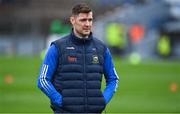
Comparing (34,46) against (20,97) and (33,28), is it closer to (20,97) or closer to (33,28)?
(33,28)

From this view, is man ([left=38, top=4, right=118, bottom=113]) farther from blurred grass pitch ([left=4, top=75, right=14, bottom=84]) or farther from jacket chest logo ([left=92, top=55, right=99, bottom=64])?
blurred grass pitch ([left=4, top=75, right=14, bottom=84])

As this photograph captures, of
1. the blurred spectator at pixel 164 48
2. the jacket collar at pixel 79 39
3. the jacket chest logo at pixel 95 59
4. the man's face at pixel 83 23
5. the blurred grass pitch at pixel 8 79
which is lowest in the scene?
the blurred spectator at pixel 164 48

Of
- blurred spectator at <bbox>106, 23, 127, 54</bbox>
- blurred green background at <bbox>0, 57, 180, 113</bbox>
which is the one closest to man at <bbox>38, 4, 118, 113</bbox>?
blurred green background at <bbox>0, 57, 180, 113</bbox>

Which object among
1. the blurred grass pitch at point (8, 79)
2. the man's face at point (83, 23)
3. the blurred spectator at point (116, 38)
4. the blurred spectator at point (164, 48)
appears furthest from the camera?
the blurred spectator at point (164, 48)

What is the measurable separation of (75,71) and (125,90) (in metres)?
13.6

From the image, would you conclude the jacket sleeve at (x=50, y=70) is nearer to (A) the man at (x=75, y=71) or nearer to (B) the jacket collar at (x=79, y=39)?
(A) the man at (x=75, y=71)

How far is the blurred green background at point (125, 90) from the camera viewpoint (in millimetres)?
17875

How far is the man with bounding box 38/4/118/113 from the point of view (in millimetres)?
8633

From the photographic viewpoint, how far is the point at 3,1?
45.7 metres

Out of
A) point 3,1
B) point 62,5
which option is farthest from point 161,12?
point 3,1

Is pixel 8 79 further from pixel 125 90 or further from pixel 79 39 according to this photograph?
pixel 79 39

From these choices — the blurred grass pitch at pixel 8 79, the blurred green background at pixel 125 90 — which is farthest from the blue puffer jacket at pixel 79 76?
the blurred grass pitch at pixel 8 79

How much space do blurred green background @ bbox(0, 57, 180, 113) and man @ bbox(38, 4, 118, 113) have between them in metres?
8.16

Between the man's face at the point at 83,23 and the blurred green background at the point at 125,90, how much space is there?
8295 mm
